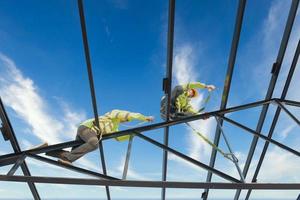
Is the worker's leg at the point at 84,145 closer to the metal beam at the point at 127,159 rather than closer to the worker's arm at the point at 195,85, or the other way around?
the metal beam at the point at 127,159

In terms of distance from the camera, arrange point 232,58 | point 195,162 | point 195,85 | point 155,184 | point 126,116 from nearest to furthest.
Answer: point 155,184
point 195,162
point 126,116
point 232,58
point 195,85

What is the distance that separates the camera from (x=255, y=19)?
4465 mm

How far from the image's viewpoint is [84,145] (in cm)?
385

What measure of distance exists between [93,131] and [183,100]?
69.1 inches

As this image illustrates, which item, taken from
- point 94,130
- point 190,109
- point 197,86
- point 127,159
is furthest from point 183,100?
point 94,130

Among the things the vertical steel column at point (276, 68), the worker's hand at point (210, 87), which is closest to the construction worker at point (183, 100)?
the worker's hand at point (210, 87)

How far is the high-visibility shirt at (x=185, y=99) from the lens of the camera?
4.79m

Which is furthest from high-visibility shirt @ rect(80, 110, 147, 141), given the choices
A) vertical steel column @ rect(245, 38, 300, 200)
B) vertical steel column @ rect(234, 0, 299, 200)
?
vertical steel column @ rect(245, 38, 300, 200)

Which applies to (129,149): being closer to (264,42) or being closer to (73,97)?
(73,97)

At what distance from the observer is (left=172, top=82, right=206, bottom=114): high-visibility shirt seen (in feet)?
15.7

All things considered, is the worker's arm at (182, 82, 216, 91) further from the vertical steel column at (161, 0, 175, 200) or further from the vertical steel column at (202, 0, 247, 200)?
the vertical steel column at (161, 0, 175, 200)

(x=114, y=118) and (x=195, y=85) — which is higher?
(x=195, y=85)

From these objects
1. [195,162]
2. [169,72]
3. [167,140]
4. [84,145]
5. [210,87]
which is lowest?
[195,162]

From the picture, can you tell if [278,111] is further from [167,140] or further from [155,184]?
[155,184]
